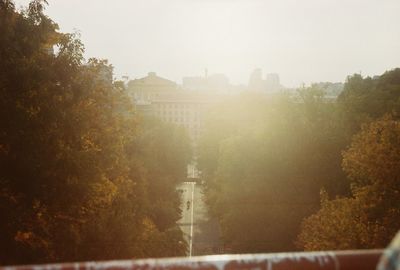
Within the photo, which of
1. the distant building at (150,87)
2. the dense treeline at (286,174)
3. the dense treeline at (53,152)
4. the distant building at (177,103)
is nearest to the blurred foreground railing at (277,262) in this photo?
the dense treeline at (53,152)

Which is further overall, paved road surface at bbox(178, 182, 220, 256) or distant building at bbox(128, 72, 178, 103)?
distant building at bbox(128, 72, 178, 103)

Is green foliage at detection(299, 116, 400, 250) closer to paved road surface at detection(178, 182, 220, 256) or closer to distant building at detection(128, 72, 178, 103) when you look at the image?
paved road surface at detection(178, 182, 220, 256)

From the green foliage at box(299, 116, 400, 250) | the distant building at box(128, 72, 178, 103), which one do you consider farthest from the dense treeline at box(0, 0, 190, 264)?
the distant building at box(128, 72, 178, 103)

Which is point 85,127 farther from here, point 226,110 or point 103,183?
point 226,110

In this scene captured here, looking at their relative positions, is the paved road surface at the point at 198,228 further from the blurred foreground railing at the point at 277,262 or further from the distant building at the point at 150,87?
the distant building at the point at 150,87

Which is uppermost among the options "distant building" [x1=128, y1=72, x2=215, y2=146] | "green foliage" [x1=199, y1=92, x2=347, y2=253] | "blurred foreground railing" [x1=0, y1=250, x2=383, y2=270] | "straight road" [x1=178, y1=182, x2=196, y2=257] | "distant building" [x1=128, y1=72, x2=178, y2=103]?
"distant building" [x1=128, y1=72, x2=178, y2=103]

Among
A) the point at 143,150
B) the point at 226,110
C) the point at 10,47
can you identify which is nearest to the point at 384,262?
the point at 10,47

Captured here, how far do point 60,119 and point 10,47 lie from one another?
9.53 feet

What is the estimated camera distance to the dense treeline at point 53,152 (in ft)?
47.4

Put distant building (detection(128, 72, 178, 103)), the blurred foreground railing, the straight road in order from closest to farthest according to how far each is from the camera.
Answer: the blurred foreground railing, the straight road, distant building (detection(128, 72, 178, 103))

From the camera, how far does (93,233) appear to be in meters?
15.9

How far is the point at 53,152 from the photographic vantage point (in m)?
15.0

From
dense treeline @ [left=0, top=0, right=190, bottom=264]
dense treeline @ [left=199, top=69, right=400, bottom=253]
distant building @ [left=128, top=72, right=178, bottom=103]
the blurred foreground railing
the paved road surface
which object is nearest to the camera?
the blurred foreground railing

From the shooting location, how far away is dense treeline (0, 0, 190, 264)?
14461 millimetres
